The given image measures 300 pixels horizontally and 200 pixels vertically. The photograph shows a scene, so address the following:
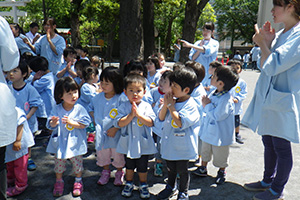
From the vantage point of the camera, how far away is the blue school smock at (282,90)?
7.88ft

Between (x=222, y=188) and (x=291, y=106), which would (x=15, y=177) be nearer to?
(x=222, y=188)

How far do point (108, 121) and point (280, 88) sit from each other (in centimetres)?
188

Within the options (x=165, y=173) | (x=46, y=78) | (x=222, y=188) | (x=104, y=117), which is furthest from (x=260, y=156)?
(x=46, y=78)

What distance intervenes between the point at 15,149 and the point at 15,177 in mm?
572

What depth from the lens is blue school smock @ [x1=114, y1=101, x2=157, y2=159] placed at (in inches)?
112

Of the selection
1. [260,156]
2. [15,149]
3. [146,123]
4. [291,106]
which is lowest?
[260,156]

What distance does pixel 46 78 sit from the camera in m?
4.27

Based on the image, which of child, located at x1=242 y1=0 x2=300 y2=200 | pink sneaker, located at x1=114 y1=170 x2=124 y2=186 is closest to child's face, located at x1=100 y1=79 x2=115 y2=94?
pink sneaker, located at x1=114 y1=170 x2=124 y2=186

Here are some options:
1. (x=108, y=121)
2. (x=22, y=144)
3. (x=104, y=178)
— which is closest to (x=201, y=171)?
(x=104, y=178)

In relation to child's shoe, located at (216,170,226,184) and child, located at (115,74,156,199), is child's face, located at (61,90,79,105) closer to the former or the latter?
child, located at (115,74,156,199)

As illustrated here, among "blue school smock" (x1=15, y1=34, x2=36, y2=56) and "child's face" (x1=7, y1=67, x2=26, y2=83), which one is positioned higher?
"blue school smock" (x1=15, y1=34, x2=36, y2=56)

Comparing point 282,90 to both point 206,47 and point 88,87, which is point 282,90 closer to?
point 88,87

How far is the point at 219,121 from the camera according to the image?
311cm

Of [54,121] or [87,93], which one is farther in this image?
[87,93]
